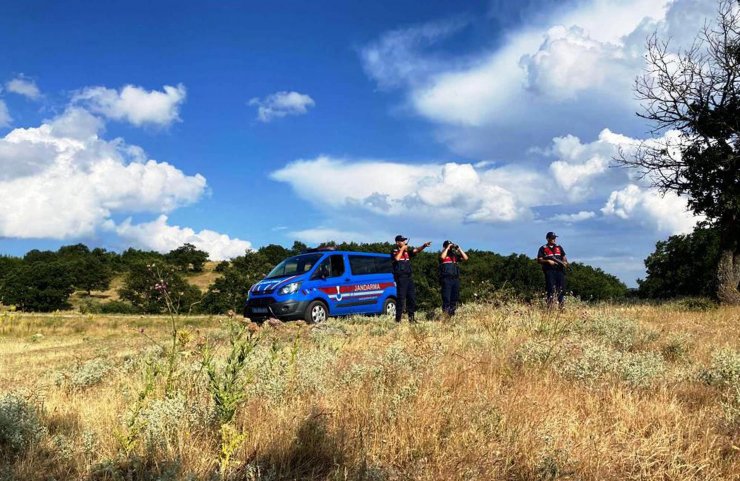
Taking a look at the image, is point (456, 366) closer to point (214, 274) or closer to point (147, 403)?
point (147, 403)

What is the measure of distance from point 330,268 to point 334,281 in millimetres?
392

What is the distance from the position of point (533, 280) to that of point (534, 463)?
1215 inches

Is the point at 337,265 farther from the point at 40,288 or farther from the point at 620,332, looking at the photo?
the point at 40,288

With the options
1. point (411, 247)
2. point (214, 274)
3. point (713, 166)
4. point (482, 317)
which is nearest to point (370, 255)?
point (411, 247)

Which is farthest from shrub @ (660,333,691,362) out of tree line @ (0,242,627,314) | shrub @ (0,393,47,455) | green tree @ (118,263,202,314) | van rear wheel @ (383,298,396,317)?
green tree @ (118,263,202,314)

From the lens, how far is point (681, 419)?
3857mm

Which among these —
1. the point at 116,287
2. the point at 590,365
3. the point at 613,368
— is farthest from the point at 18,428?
the point at 116,287

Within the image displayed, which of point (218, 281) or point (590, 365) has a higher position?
point (218, 281)

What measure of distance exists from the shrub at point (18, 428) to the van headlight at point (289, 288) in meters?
9.31

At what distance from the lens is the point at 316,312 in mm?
13945

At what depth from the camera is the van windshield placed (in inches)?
567

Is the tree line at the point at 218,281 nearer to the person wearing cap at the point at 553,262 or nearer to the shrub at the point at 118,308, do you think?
the shrub at the point at 118,308

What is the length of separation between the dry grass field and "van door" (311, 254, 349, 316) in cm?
812

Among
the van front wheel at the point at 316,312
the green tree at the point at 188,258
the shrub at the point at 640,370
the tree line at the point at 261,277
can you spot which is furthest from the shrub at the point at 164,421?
the green tree at the point at 188,258
